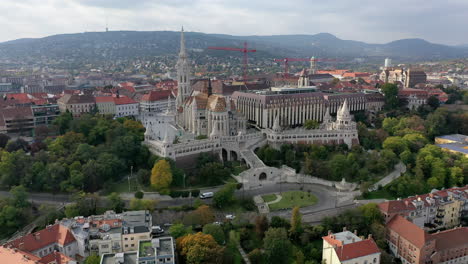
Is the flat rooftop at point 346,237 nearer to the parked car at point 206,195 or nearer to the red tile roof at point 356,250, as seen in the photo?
the red tile roof at point 356,250

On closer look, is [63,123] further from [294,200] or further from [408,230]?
[408,230]

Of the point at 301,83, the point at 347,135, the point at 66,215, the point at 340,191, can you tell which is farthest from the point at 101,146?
the point at 301,83

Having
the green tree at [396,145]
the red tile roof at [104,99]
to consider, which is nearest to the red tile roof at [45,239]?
the red tile roof at [104,99]

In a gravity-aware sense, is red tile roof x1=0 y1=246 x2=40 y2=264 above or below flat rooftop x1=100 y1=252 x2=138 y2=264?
above

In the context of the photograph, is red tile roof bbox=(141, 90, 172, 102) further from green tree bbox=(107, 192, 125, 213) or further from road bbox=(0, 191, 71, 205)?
green tree bbox=(107, 192, 125, 213)

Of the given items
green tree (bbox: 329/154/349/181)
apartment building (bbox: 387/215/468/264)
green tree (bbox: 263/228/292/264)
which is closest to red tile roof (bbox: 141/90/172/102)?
green tree (bbox: 329/154/349/181)

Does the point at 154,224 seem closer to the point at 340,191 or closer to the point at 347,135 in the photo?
the point at 340,191

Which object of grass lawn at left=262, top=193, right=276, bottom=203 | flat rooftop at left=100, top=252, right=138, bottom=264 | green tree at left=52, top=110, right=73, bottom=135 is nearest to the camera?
flat rooftop at left=100, top=252, right=138, bottom=264
